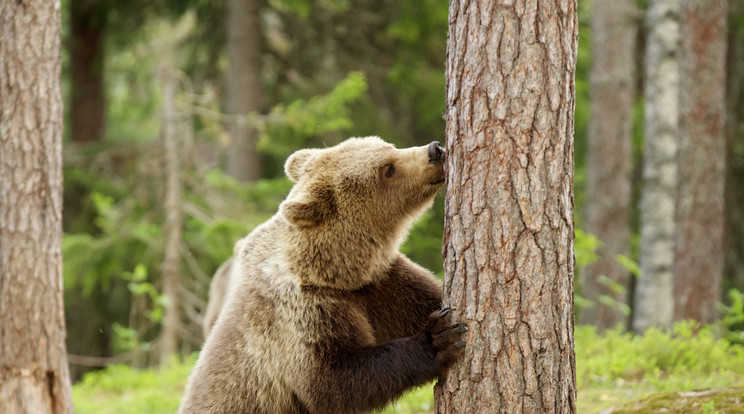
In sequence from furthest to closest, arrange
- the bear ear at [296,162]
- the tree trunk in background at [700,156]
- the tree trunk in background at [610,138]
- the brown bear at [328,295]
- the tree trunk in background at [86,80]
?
the tree trunk in background at [86,80]
the tree trunk in background at [610,138]
the tree trunk in background at [700,156]
the bear ear at [296,162]
the brown bear at [328,295]

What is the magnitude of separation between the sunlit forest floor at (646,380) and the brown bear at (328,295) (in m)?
0.57

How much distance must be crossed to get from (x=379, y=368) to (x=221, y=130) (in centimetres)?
1021

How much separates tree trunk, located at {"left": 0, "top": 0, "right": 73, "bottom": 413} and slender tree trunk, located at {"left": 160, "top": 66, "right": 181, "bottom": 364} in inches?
192

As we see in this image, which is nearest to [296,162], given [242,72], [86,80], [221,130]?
[242,72]

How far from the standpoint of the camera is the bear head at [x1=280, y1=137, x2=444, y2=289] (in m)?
4.23

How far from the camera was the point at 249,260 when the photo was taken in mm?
4492

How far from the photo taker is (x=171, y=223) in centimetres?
1084

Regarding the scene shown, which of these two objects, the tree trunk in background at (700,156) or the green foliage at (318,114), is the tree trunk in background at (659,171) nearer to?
the tree trunk in background at (700,156)

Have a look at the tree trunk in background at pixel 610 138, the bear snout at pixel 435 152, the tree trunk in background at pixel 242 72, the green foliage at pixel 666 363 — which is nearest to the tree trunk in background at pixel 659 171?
the tree trunk in background at pixel 610 138

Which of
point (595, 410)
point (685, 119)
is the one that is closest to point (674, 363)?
point (595, 410)

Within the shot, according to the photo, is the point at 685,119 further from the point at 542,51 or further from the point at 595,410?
the point at 542,51

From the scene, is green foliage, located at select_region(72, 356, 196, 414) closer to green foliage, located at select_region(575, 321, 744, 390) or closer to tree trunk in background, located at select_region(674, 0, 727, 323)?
green foliage, located at select_region(575, 321, 744, 390)

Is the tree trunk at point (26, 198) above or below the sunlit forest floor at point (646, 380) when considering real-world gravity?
above

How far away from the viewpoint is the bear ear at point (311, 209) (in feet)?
13.8
